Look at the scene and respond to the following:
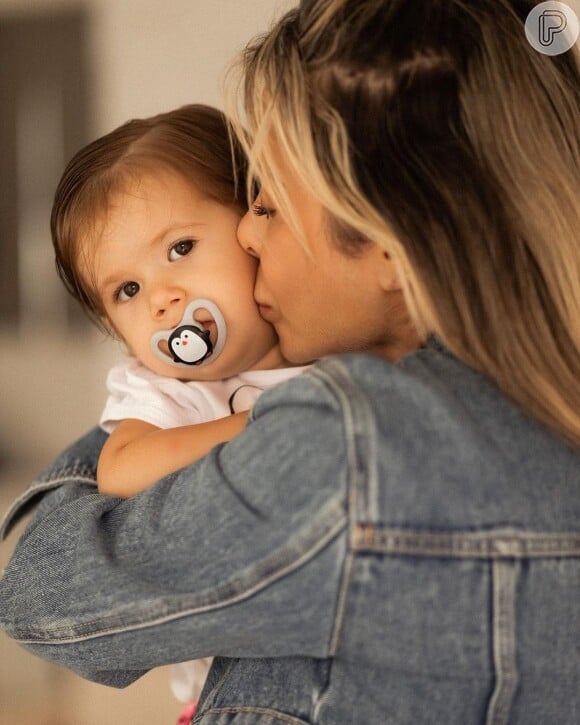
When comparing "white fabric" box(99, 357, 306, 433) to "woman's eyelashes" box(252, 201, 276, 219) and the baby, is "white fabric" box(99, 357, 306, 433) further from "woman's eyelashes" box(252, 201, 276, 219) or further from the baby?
"woman's eyelashes" box(252, 201, 276, 219)

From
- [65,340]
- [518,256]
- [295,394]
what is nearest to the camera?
[295,394]

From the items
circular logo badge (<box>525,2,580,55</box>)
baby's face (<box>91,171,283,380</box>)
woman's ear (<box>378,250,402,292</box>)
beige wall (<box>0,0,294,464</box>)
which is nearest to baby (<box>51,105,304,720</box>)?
baby's face (<box>91,171,283,380</box>)

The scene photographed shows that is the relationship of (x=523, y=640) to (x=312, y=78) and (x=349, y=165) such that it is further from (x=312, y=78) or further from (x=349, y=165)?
(x=312, y=78)

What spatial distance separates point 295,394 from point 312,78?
39cm

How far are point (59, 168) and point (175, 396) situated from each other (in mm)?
1091

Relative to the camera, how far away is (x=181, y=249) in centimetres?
126

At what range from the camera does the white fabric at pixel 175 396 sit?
4.10ft

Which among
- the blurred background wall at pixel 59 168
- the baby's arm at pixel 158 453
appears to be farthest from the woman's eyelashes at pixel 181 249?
the blurred background wall at pixel 59 168

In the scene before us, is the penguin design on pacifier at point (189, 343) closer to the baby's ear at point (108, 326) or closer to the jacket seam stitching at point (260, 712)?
the baby's ear at point (108, 326)

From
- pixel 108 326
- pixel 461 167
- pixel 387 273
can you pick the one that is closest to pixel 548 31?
pixel 461 167

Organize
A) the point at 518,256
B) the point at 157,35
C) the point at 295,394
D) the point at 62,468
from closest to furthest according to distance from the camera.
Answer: the point at 295,394 → the point at 518,256 → the point at 62,468 → the point at 157,35

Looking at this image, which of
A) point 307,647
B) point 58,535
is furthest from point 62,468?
point 307,647

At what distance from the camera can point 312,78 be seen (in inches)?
38.4

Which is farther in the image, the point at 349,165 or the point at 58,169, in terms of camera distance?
the point at 58,169
